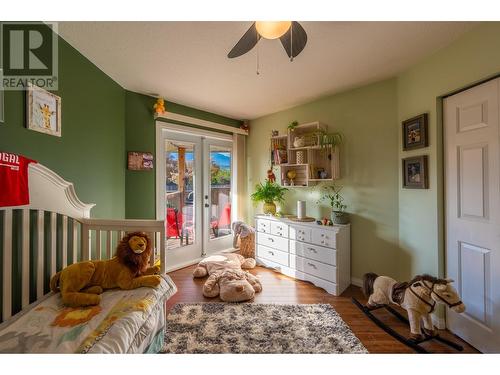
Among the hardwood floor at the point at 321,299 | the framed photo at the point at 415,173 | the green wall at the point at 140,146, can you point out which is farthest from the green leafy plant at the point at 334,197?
the green wall at the point at 140,146

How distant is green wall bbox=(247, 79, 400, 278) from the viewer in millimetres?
2286

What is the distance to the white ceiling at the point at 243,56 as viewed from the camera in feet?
4.97

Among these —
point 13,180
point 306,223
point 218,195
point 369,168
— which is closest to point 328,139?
point 369,168

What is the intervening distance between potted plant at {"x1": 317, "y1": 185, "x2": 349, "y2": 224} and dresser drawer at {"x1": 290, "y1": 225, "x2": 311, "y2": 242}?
1.16 feet

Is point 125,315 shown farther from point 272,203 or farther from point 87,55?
point 272,203

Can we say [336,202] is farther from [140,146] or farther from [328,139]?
[140,146]

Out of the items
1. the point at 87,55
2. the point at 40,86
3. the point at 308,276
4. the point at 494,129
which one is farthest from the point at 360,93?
the point at 40,86

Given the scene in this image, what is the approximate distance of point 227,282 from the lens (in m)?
2.31

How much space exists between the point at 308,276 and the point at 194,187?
2086 millimetres

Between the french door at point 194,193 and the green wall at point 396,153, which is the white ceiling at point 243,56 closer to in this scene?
the green wall at point 396,153

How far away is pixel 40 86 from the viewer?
4.75 feet

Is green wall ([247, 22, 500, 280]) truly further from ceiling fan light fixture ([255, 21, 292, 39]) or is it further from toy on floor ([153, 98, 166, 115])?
toy on floor ([153, 98, 166, 115])

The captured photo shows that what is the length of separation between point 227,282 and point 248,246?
116 cm

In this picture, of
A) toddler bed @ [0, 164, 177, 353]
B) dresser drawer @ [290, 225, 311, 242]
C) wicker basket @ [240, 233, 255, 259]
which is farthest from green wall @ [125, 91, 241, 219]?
dresser drawer @ [290, 225, 311, 242]
